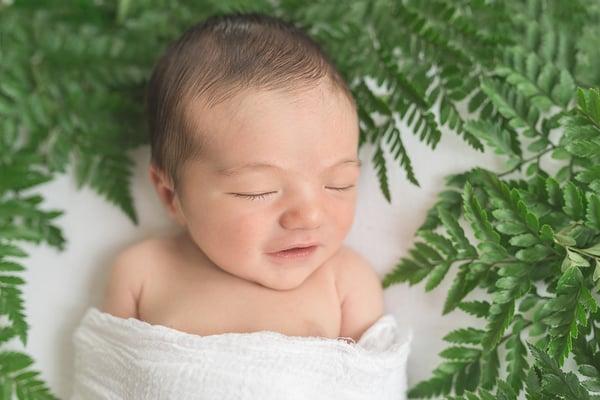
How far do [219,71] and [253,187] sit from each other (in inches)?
10.5

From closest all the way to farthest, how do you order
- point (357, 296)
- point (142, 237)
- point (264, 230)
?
point (264, 230) → point (357, 296) → point (142, 237)

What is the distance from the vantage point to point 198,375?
1419 millimetres

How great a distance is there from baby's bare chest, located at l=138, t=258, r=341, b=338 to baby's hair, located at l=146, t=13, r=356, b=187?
0.85 feet

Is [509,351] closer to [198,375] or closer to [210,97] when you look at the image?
[198,375]

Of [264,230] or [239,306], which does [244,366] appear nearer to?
[239,306]

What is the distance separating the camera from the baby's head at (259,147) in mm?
1451

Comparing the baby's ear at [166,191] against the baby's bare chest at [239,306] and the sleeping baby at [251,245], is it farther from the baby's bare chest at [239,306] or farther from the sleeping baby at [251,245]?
the baby's bare chest at [239,306]

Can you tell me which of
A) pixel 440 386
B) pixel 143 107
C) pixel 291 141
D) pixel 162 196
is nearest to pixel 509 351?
pixel 440 386

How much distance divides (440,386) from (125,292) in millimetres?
773

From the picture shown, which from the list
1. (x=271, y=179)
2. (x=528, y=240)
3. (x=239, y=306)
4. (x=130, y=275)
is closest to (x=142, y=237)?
(x=130, y=275)

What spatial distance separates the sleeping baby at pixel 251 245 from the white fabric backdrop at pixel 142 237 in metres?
0.10

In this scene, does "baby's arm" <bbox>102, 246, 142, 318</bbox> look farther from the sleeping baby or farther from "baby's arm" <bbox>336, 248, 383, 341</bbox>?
"baby's arm" <bbox>336, 248, 383, 341</bbox>

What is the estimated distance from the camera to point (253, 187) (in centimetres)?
146

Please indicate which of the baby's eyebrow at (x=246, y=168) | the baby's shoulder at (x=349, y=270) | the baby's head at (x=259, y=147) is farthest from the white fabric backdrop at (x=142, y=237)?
the baby's eyebrow at (x=246, y=168)
